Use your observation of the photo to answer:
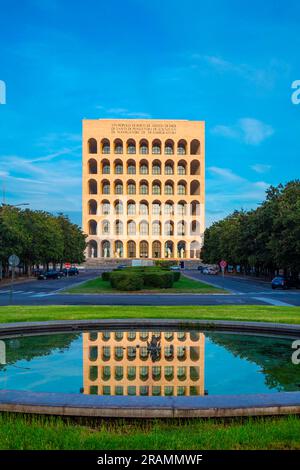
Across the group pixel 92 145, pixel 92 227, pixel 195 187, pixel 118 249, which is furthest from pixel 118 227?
pixel 195 187

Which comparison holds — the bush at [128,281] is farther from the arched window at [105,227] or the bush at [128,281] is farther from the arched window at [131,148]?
the arched window at [131,148]

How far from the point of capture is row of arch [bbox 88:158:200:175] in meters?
138

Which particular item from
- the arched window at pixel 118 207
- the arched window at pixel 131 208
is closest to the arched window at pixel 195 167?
the arched window at pixel 131 208

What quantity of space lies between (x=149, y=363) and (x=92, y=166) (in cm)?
13201

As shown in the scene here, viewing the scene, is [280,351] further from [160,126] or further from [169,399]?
[160,126]

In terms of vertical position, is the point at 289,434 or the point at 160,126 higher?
the point at 160,126

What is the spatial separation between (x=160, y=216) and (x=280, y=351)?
4789 inches

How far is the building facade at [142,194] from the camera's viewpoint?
133 metres

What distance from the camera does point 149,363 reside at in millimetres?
11562

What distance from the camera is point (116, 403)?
738 cm

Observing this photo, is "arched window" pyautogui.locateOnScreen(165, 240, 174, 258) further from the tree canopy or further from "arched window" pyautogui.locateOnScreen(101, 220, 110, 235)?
the tree canopy

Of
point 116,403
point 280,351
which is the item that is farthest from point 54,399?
point 280,351

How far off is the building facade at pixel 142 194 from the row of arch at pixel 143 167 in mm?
313

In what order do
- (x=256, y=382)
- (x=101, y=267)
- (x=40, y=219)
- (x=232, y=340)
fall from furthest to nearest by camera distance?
(x=101, y=267)
(x=40, y=219)
(x=232, y=340)
(x=256, y=382)
